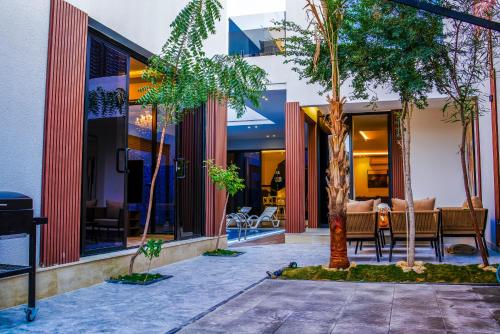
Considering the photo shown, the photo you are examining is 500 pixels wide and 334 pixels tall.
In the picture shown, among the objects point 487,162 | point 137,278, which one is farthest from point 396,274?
point 487,162

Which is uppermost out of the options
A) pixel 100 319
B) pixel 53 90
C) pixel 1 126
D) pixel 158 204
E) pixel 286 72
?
pixel 286 72

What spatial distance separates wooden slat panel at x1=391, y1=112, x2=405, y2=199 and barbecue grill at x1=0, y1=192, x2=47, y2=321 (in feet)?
31.8

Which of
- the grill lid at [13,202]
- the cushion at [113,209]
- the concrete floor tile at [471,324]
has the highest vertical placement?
the grill lid at [13,202]

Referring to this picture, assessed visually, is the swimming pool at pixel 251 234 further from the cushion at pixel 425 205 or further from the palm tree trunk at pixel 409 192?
the palm tree trunk at pixel 409 192

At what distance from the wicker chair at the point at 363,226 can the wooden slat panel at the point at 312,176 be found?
5086mm

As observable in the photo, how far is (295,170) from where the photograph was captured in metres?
11.0

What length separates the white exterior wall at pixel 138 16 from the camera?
5656 mm

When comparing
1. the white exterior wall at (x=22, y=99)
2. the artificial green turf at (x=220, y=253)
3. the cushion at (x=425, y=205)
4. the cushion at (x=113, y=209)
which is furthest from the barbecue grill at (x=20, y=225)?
the cushion at (x=425, y=205)

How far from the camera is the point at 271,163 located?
1897cm

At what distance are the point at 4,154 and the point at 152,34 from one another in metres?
3.36

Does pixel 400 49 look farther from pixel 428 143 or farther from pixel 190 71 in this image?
pixel 428 143

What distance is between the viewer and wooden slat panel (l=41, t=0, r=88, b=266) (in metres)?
4.70

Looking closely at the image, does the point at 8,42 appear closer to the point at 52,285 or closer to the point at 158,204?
the point at 52,285

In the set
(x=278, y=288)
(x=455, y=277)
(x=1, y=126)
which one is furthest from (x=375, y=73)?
(x=1, y=126)
